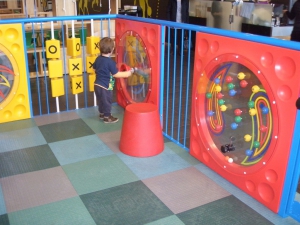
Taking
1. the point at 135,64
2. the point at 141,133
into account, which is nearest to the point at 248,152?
the point at 141,133

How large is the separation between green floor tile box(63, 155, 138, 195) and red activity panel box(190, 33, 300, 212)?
680 mm

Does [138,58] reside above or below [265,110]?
above

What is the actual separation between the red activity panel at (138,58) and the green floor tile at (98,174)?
0.88 metres

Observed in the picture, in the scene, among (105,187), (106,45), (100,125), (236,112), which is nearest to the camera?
(236,112)

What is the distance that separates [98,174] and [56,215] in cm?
57

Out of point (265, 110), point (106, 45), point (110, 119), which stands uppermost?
point (106, 45)

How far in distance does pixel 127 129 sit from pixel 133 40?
116 cm

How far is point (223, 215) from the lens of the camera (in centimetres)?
233

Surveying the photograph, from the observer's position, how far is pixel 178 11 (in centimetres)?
760

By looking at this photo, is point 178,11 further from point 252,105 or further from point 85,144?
point 252,105

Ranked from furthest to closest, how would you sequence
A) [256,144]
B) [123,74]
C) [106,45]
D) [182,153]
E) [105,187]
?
[123,74]
[106,45]
[182,153]
[105,187]
[256,144]

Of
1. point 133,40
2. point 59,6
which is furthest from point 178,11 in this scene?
point 133,40

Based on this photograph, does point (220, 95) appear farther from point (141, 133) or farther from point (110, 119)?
point (110, 119)

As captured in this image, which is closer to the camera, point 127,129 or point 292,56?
point 292,56
